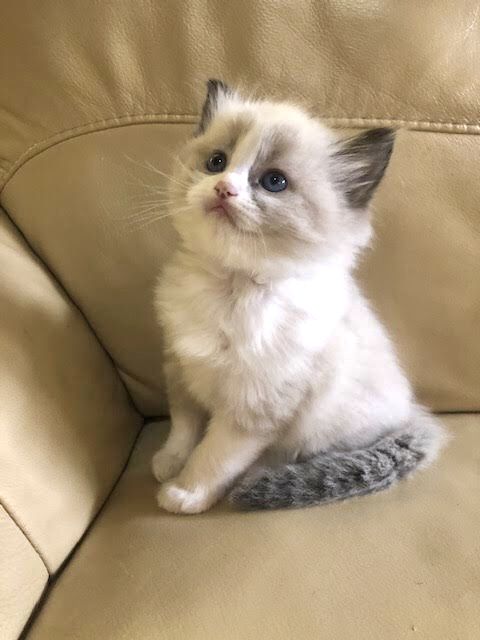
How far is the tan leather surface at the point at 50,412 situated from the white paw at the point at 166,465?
3.0 inches

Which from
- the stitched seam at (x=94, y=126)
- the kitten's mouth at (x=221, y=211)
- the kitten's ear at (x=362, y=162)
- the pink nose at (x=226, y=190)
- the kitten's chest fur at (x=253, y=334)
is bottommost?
the kitten's chest fur at (x=253, y=334)

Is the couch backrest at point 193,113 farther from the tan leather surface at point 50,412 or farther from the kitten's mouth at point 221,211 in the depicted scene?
the kitten's mouth at point 221,211

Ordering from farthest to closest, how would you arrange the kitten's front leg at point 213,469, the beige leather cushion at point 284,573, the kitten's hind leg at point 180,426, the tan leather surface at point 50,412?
the kitten's hind leg at point 180,426
the kitten's front leg at point 213,469
the tan leather surface at point 50,412
the beige leather cushion at point 284,573

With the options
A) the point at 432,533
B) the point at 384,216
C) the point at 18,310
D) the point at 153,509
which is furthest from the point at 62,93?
the point at 432,533

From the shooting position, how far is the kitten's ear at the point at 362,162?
945mm

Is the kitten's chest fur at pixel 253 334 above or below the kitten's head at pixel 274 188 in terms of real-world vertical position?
below

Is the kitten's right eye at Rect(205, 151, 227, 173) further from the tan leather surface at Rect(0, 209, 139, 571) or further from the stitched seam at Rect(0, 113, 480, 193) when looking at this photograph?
the tan leather surface at Rect(0, 209, 139, 571)

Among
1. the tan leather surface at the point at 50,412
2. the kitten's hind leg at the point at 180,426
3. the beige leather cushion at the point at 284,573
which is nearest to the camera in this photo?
the beige leather cushion at the point at 284,573

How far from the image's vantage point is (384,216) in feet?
3.82

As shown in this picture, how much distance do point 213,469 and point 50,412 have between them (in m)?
0.26

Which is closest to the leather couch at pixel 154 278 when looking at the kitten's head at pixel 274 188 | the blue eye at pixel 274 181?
the kitten's head at pixel 274 188

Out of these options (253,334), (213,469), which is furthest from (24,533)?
(253,334)

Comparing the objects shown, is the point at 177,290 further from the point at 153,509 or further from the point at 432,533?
the point at 432,533

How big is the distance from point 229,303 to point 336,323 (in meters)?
0.18
